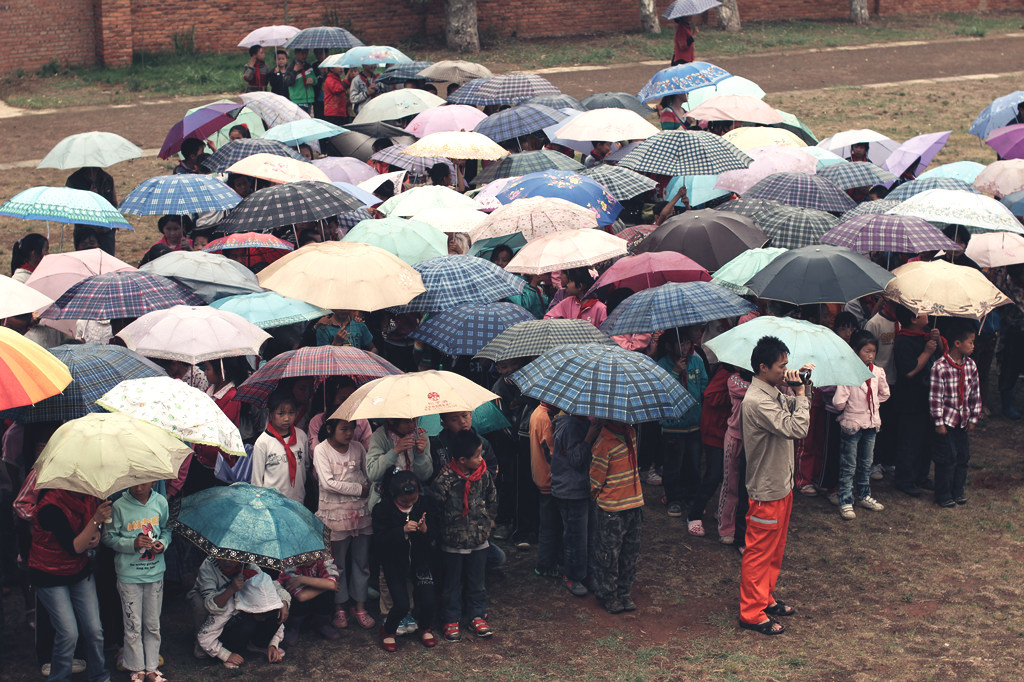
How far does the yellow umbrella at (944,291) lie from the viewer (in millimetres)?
8328

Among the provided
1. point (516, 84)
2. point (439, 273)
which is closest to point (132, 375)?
point (439, 273)

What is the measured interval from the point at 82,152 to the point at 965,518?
30.2 feet

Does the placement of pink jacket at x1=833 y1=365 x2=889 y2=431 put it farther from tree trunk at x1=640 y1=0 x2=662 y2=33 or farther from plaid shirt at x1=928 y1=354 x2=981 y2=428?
tree trunk at x1=640 y1=0 x2=662 y2=33

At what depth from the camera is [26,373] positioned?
609 centimetres

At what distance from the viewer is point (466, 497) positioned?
Answer: 670 centimetres

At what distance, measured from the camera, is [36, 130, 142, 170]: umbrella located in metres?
11.6

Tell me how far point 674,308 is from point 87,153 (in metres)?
7.00

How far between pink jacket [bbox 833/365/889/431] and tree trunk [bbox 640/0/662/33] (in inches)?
827

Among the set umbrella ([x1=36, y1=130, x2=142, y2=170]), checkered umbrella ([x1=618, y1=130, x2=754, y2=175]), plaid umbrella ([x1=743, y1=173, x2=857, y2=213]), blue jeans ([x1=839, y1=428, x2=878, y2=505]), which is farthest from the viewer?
umbrella ([x1=36, y1=130, x2=142, y2=170])

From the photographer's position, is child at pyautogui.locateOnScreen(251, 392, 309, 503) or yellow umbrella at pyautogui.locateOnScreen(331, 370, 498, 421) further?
child at pyautogui.locateOnScreen(251, 392, 309, 503)

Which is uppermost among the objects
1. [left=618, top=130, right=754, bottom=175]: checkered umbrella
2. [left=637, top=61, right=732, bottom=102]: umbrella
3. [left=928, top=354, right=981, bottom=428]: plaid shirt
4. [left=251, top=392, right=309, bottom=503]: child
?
[left=637, top=61, right=732, bottom=102]: umbrella

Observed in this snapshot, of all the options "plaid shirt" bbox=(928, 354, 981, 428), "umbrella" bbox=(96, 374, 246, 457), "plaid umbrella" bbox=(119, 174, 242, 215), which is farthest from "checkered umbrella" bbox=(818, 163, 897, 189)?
"umbrella" bbox=(96, 374, 246, 457)

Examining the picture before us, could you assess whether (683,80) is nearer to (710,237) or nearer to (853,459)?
(710,237)

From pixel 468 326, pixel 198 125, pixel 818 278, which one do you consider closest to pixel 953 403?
pixel 818 278
